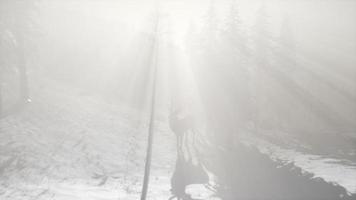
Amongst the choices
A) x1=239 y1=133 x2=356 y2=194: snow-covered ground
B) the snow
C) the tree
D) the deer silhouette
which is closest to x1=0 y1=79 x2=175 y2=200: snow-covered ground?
the snow

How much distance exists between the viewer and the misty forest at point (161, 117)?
56.5 ft

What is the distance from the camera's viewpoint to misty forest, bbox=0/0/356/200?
1723cm

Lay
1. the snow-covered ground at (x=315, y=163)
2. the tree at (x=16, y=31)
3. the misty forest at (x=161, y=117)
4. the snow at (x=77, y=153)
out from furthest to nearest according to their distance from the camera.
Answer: the tree at (x=16, y=31) → the snow-covered ground at (x=315, y=163) → the misty forest at (x=161, y=117) → the snow at (x=77, y=153)

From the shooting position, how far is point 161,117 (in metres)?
31.5

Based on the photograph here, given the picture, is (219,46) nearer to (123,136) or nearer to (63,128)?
(123,136)

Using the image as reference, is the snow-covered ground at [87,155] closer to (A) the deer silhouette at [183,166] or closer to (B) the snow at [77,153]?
(B) the snow at [77,153]

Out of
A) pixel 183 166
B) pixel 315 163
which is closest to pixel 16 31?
pixel 183 166

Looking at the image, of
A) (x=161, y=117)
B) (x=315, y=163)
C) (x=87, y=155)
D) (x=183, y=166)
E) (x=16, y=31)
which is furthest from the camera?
(x=161, y=117)

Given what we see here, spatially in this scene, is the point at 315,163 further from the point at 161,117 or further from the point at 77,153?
the point at 77,153

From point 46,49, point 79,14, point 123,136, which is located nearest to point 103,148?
point 123,136

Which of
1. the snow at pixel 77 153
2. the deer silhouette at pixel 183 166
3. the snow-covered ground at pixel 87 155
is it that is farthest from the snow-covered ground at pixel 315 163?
the snow at pixel 77 153

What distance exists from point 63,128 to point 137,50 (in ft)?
102

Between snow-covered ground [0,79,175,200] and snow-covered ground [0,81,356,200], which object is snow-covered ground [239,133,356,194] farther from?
snow-covered ground [0,79,175,200]

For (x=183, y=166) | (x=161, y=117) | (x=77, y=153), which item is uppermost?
(x=161, y=117)
